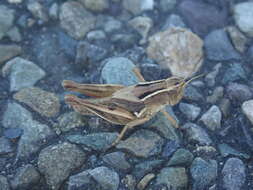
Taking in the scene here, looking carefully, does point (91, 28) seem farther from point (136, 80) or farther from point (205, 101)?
point (205, 101)

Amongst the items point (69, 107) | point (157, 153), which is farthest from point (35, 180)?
point (157, 153)

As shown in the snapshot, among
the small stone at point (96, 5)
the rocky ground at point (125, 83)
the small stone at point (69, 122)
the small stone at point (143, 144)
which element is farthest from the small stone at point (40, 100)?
the small stone at point (96, 5)

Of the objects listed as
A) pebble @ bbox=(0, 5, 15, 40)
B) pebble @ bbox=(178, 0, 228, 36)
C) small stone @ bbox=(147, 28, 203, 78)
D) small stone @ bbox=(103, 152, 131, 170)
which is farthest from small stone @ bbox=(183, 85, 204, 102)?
pebble @ bbox=(0, 5, 15, 40)

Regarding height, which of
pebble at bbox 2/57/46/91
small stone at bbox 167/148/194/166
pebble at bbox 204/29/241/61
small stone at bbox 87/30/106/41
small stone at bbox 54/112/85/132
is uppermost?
small stone at bbox 87/30/106/41

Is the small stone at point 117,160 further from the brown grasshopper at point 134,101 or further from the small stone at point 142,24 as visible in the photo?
the small stone at point 142,24

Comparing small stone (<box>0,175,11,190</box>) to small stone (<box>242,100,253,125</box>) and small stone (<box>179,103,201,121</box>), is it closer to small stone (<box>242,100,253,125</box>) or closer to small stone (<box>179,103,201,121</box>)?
small stone (<box>179,103,201,121</box>)

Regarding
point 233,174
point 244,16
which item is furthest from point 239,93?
point 244,16

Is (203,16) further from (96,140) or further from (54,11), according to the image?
(96,140)
